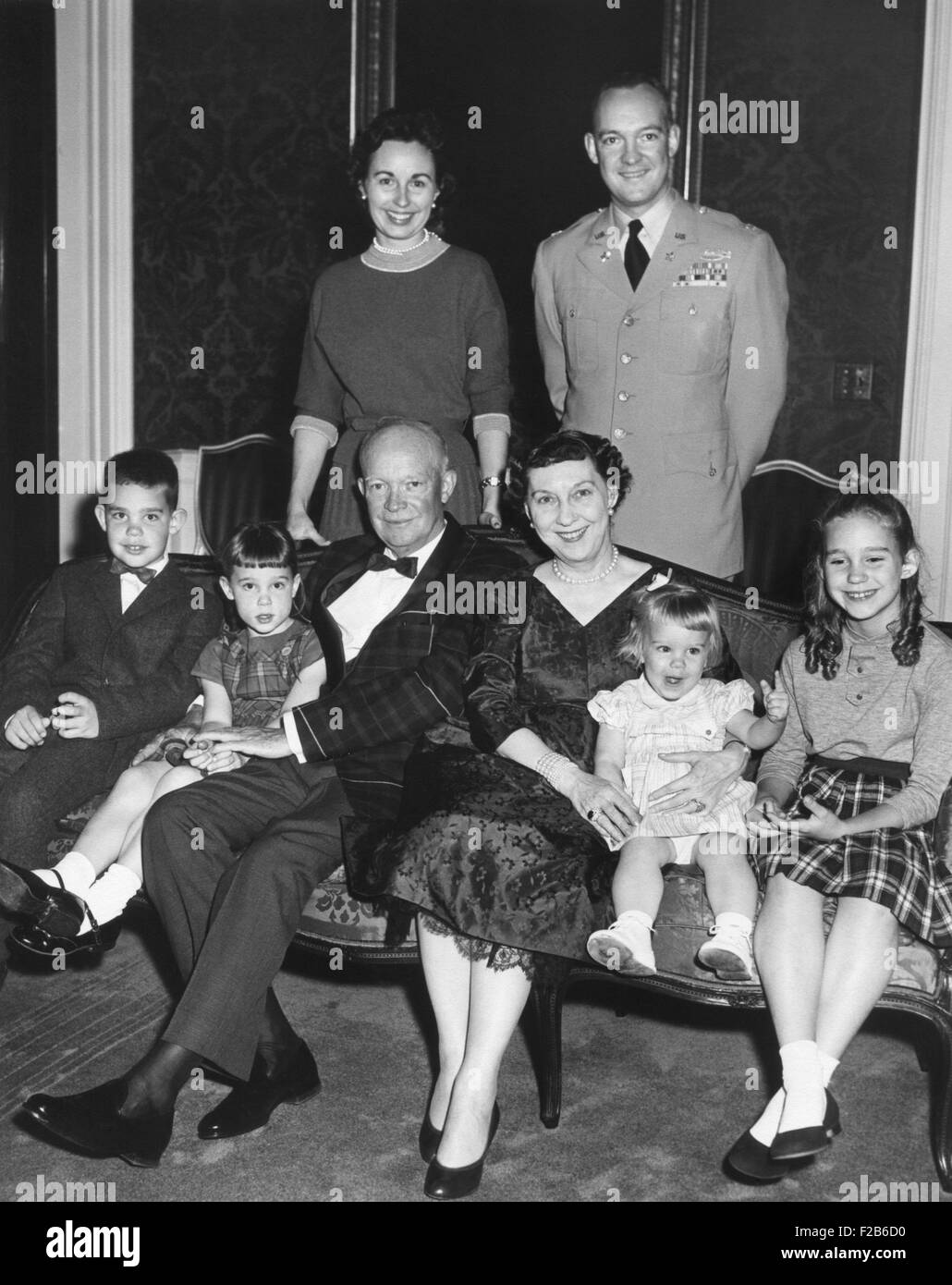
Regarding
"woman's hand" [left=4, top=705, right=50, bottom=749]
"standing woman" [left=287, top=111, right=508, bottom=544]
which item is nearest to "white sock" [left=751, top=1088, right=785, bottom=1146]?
"standing woman" [left=287, top=111, right=508, bottom=544]

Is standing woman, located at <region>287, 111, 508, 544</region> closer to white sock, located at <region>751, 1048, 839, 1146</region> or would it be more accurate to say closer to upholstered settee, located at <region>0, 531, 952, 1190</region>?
upholstered settee, located at <region>0, 531, 952, 1190</region>

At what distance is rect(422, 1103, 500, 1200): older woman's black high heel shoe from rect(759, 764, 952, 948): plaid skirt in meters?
0.71

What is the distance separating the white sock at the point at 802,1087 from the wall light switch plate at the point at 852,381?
3259 millimetres

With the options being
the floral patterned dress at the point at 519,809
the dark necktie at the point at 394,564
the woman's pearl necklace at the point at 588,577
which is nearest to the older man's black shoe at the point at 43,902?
the floral patterned dress at the point at 519,809

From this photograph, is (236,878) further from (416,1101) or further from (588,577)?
(588,577)

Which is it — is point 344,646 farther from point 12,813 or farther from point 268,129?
point 268,129

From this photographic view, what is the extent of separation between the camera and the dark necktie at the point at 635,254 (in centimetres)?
310

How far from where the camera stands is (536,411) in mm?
Answer: 4957

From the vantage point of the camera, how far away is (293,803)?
2.64m

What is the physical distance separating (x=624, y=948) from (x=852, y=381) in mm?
3260

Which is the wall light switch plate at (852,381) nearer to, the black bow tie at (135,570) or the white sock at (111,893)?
the black bow tie at (135,570)

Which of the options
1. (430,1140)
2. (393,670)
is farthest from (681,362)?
(430,1140)

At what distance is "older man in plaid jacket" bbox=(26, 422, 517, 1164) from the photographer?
2211mm
